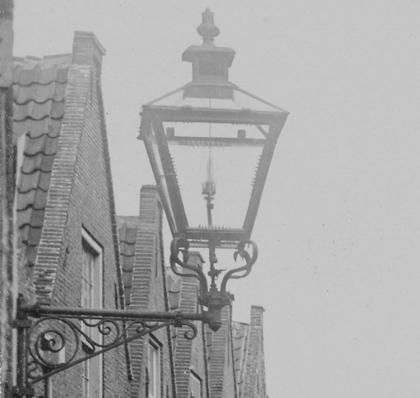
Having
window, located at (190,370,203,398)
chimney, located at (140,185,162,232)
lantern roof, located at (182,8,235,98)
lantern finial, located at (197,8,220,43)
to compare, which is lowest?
lantern roof, located at (182,8,235,98)

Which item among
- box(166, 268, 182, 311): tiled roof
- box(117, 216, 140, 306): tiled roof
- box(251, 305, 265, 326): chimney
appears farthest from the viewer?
box(251, 305, 265, 326): chimney

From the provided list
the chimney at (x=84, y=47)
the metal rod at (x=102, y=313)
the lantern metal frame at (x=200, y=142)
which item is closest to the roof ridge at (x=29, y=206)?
the chimney at (x=84, y=47)

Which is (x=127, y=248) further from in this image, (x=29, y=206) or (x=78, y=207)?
(x=29, y=206)

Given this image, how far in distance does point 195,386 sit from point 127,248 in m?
6.86

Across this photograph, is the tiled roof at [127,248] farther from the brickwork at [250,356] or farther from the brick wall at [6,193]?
the brickwork at [250,356]

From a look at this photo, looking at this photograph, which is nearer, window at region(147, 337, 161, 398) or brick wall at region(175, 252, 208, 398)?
window at region(147, 337, 161, 398)

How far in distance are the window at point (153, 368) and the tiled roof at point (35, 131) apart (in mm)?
7276

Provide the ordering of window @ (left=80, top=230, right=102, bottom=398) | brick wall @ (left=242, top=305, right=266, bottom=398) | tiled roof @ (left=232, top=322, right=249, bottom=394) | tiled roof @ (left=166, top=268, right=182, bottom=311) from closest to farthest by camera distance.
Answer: window @ (left=80, top=230, right=102, bottom=398) < tiled roof @ (left=166, top=268, right=182, bottom=311) < tiled roof @ (left=232, top=322, right=249, bottom=394) < brick wall @ (left=242, top=305, right=266, bottom=398)

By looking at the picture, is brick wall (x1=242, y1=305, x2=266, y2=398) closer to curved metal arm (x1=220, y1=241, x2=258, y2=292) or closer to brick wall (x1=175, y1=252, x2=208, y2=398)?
brick wall (x1=175, y1=252, x2=208, y2=398)

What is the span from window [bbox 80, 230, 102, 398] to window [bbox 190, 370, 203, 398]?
35.6 feet

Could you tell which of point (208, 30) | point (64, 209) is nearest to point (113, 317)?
point (208, 30)

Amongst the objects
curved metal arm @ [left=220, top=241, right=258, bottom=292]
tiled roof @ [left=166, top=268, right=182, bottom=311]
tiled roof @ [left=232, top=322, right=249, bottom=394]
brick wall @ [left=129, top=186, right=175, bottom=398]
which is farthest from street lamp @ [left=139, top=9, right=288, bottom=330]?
tiled roof @ [left=232, top=322, right=249, bottom=394]

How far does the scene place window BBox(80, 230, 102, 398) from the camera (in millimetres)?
15516

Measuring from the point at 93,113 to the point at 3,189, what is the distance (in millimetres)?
6290
